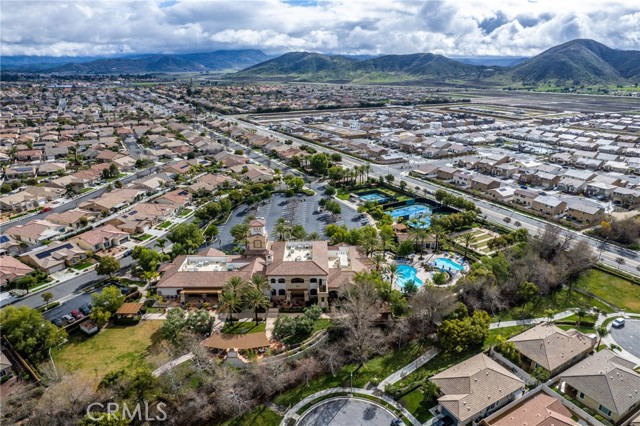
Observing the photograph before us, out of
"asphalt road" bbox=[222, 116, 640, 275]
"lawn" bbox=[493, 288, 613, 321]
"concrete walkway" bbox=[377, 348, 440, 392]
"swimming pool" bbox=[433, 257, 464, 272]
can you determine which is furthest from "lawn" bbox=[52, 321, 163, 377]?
"asphalt road" bbox=[222, 116, 640, 275]

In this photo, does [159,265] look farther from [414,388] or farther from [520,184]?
[520,184]

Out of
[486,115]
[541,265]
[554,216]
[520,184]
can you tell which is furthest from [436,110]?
[541,265]

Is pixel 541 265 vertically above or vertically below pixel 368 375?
above

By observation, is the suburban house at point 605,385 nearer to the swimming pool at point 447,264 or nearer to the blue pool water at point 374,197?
the swimming pool at point 447,264

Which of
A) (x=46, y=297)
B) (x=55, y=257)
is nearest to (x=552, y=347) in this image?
(x=46, y=297)

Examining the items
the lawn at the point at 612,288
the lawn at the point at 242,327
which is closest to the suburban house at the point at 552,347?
the lawn at the point at 612,288

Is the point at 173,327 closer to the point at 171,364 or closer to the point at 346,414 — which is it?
the point at 171,364

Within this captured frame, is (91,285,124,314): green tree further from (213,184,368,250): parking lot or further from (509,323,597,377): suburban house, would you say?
(509,323,597,377): suburban house
